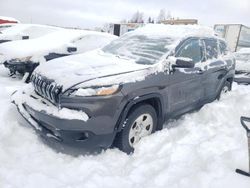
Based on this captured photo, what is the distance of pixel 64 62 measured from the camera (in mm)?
4891

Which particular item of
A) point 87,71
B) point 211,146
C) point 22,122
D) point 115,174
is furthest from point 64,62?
point 211,146

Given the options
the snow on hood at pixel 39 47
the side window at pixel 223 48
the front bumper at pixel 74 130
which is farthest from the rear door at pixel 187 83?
the snow on hood at pixel 39 47

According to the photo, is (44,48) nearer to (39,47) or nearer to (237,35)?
(39,47)

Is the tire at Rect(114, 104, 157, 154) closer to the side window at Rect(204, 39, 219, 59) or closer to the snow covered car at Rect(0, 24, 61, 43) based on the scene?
the side window at Rect(204, 39, 219, 59)

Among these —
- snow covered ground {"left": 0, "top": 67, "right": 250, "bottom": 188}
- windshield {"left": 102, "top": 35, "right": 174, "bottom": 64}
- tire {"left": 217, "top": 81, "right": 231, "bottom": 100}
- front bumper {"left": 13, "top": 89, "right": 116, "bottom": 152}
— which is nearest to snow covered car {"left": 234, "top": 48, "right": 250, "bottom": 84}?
tire {"left": 217, "top": 81, "right": 231, "bottom": 100}

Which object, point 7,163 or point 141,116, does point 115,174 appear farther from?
point 7,163

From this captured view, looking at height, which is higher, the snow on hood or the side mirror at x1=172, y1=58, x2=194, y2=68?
the side mirror at x1=172, y1=58, x2=194, y2=68

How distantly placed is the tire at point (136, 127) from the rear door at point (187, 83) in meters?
0.48

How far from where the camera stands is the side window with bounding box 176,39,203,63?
17.3 ft

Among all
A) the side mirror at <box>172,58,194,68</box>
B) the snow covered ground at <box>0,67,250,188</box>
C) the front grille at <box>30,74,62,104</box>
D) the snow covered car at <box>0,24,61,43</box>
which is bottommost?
the snow covered ground at <box>0,67,250,188</box>

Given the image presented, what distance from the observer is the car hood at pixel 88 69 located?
4.12 m

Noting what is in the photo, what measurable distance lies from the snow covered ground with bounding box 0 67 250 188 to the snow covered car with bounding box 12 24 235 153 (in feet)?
0.77

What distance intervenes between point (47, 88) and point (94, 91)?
0.69m

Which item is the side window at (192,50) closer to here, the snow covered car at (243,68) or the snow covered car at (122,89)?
the snow covered car at (122,89)
